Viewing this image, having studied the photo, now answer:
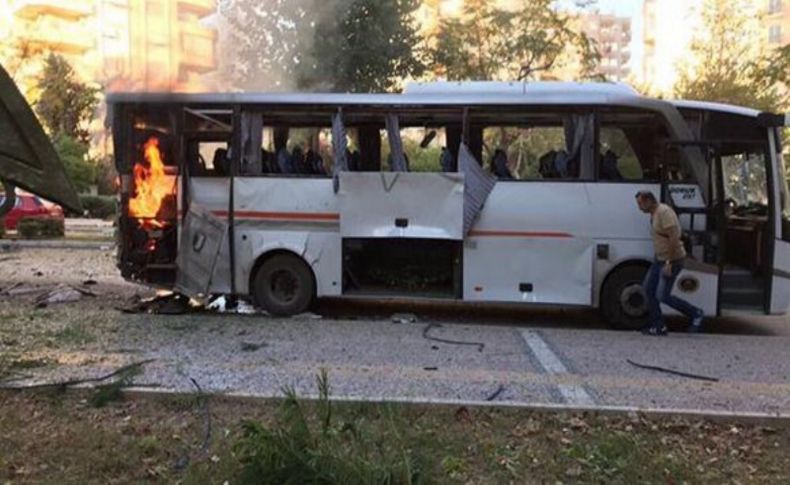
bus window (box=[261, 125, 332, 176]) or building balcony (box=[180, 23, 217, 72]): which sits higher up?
building balcony (box=[180, 23, 217, 72])

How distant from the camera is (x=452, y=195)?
31.6 feet

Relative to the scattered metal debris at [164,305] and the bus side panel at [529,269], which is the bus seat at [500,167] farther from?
the scattered metal debris at [164,305]

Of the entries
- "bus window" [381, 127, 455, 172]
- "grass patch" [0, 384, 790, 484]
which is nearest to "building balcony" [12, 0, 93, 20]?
"bus window" [381, 127, 455, 172]

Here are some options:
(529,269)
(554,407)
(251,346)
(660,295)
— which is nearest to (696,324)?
(660,295)

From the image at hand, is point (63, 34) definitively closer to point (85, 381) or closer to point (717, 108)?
point (85, 381)

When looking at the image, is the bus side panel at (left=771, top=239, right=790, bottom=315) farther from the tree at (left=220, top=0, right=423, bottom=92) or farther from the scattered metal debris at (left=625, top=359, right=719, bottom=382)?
the tree at (left=220, top=0, right=423, bottom=92)

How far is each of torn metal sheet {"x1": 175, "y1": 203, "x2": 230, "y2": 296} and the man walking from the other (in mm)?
5293

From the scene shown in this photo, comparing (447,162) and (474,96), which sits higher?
(474,96)

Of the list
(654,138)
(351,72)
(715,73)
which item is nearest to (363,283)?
(654,138)

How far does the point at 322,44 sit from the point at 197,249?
501 centimetres

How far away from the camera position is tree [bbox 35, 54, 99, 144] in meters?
25.1

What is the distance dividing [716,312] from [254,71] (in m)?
6.81

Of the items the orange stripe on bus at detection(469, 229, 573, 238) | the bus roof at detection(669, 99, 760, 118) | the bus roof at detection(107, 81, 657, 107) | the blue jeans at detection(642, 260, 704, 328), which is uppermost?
the bus roof at detection(107, 81, 657, 107)

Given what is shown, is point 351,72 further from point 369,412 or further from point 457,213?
point 369,412
